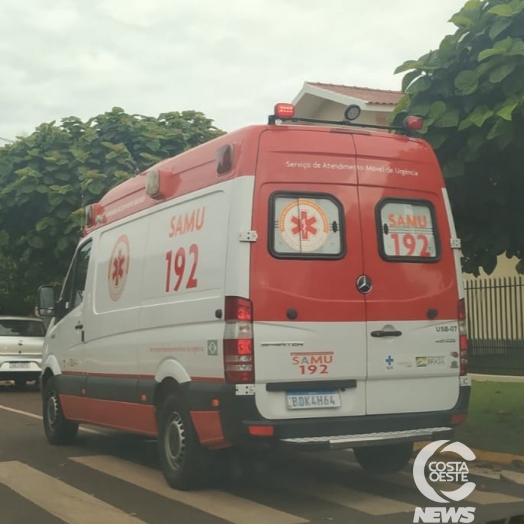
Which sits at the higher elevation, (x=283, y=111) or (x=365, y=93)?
(x=365, y=93)

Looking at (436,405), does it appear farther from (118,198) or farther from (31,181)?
(31,181)

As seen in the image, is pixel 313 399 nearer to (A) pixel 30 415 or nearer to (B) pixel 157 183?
(B) pixel 157 183

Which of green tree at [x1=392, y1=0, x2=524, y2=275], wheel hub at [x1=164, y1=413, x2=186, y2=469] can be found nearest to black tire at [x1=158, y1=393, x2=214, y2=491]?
wheel hub at [x1=164, y1=413, x2=186, y2=469]

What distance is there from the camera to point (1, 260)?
91.6ft

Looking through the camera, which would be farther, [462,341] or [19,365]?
[19,365]

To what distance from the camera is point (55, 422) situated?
10375mm

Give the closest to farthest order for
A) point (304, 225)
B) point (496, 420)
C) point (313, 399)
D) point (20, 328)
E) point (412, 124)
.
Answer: point (313, 399) → point (304, 225) → point (412, 124) → point (496, 420) → point (20, 328)

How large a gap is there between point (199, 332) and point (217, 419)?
0.69 metres

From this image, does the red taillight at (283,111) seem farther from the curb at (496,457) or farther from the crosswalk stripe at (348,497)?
the curb at (496,457)

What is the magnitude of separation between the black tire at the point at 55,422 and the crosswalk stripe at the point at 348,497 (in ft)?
11.1

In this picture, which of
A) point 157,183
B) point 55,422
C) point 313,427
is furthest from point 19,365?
point 313,427

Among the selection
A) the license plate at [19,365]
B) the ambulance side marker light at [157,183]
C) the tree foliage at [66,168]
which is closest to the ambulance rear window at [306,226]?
the ambulance side marker light at [157,183]
